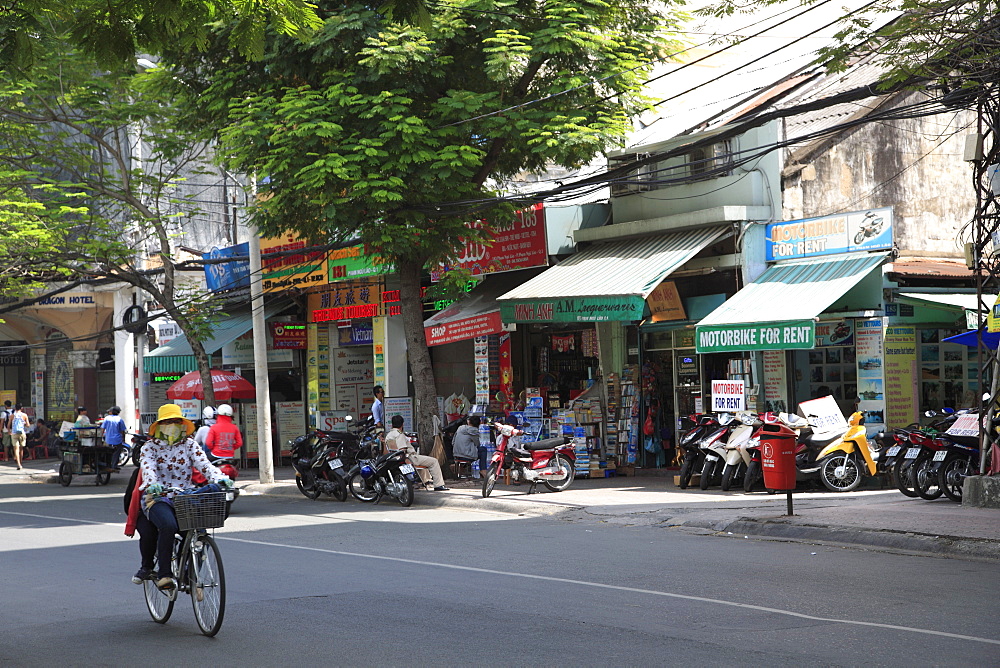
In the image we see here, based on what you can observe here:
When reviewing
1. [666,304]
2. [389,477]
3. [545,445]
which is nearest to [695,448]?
[545,445]

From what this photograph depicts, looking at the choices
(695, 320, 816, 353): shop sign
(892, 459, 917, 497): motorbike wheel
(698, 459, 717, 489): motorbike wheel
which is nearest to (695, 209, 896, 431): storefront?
(695, 320, 816, 353): shop sign

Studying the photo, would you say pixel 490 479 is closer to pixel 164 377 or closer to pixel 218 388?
pixel 218 388

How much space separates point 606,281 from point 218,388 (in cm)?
1005

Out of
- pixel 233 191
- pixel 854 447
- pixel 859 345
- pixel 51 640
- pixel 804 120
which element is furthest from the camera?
pixel 233 191

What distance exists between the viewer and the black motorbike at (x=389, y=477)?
55.7ft

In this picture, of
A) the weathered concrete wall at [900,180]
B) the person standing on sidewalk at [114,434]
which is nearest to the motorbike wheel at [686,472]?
the weathered concrete wall at [900,180]

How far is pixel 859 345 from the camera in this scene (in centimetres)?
1717

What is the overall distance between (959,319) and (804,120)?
4296mm

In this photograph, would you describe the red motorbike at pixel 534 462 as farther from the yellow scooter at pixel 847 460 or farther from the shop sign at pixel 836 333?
the shop sign at pixel 836 333

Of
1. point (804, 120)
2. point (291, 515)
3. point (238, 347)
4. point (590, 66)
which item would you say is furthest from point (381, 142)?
point (238, 347)

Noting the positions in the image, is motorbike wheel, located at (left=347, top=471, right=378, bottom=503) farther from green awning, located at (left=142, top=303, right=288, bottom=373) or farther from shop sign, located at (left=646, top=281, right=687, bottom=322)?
green awning, located at (left=142, top=303, right=288, bottom=373)

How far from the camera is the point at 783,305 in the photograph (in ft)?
54.5

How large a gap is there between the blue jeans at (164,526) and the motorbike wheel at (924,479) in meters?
10.3

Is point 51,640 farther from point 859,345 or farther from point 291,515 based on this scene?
point 859,345
